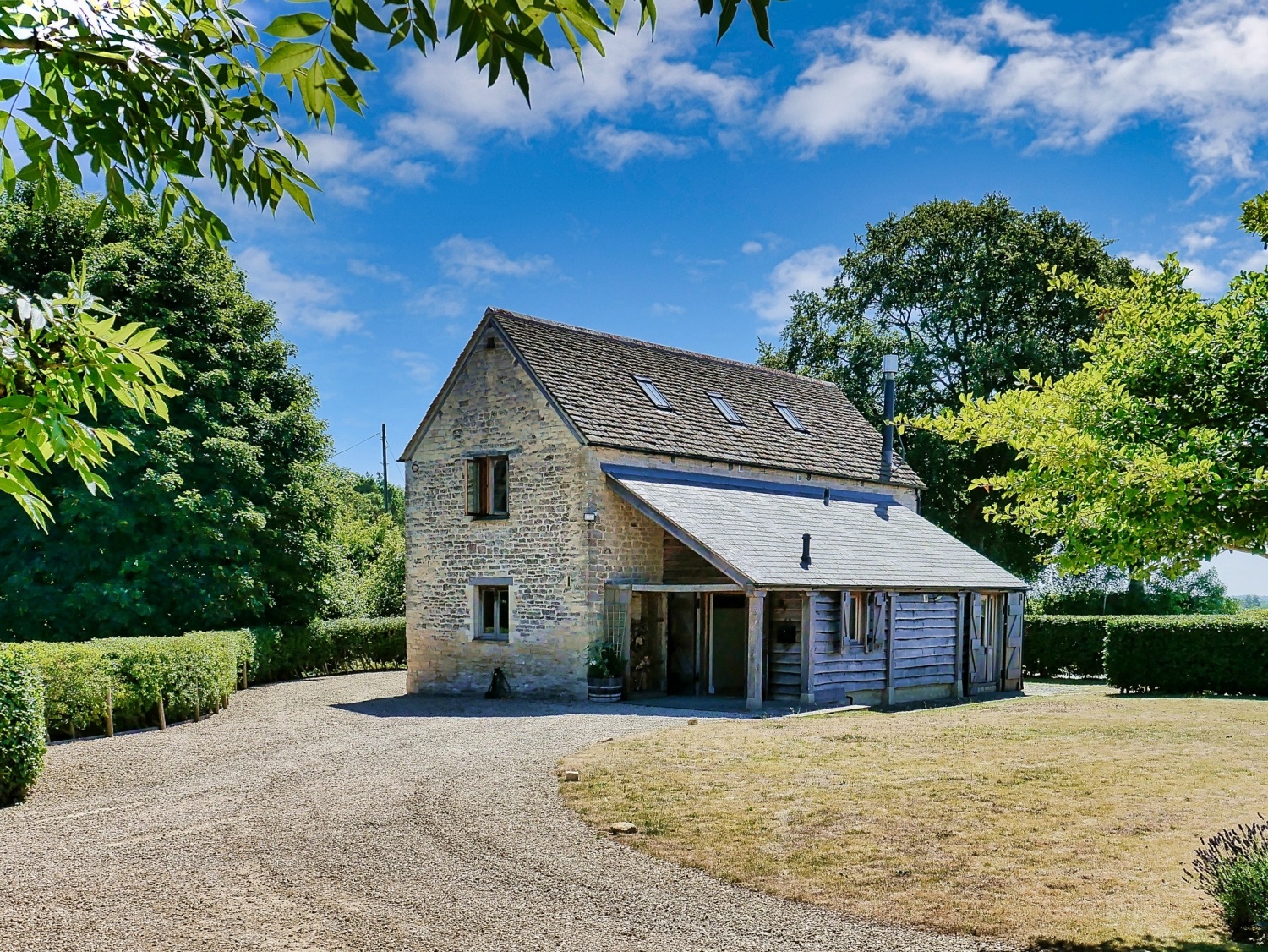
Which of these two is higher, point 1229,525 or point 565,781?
point 1229,525

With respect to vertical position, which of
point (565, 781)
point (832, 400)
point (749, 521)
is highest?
point (832, 400)

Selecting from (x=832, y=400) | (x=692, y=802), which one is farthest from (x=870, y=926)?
(x=832, y=400)

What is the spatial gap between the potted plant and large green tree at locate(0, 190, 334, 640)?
9668mm

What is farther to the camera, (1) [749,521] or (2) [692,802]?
(1) [749,521]

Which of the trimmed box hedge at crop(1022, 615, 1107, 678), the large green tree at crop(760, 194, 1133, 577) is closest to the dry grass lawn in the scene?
the trimmed box hedge at crop(1022, 615, 1107, 678)

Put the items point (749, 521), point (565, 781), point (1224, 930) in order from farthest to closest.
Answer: point (749, 521), point (565, 781), point (1224, 930)

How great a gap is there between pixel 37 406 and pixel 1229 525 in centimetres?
770

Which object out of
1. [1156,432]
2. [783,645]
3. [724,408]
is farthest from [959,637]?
[1156,432]

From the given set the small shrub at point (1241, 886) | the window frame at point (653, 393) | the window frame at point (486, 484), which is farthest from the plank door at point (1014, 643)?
the small shrub at point (1241, 886)

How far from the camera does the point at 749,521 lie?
69.2 ft

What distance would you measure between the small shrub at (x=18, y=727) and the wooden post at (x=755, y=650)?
11.0 meters

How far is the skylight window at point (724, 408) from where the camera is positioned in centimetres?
2541

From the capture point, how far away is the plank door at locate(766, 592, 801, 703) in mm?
19672

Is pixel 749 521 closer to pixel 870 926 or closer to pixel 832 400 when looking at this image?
pixel 832 400
